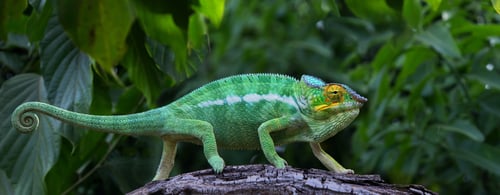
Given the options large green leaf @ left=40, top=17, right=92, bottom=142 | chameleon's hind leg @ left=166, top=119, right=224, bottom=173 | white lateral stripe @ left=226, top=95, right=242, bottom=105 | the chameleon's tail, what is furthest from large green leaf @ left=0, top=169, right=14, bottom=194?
white lateral stripe @ left=226, top=95, right=242, bottom=105

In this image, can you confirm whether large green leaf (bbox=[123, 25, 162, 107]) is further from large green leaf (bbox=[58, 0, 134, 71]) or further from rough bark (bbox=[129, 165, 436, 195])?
large green leaf (bbox=[58, 0, 134, 71])

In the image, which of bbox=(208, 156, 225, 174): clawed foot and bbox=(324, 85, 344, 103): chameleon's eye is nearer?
bbox=(208, 156, 225, 174): clawed foot

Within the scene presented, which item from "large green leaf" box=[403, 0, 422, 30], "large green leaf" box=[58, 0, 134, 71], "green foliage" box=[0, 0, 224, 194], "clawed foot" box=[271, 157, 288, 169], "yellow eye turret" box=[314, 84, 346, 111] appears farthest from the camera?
"large green leaf" box=[403, 0, 422, 30]

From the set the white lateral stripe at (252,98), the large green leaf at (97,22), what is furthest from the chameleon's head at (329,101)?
the large green leaf at (97,22)

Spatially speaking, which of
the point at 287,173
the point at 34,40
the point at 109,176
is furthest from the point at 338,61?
the point at 287,173

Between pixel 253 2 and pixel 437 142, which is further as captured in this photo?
pixel 253 2

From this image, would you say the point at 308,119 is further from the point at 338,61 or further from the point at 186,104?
the point at 338,61

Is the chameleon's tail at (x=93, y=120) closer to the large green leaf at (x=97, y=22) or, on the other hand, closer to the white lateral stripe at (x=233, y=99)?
the white lateral stripe at (x=233, y=99)
